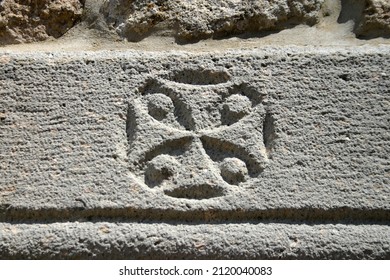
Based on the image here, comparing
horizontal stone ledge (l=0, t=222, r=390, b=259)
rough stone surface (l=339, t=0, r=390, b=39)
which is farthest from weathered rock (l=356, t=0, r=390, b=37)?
horizontal stone ledge (l=0, t=222, r=390, b=259)

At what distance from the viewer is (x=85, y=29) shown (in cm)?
109

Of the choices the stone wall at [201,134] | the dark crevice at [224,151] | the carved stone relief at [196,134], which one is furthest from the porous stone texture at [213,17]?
the dark crevice at [224,151]

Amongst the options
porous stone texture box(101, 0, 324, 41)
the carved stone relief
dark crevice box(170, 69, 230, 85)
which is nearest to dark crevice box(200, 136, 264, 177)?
the carved stone relief

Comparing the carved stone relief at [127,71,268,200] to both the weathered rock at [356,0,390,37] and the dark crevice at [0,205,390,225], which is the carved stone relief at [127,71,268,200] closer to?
the dark crevice at [0,205,390,225]

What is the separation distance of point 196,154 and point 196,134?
0.04m

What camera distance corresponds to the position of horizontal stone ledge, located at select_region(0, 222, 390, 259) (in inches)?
35.2

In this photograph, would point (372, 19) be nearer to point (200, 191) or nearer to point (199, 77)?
point (199, 77)

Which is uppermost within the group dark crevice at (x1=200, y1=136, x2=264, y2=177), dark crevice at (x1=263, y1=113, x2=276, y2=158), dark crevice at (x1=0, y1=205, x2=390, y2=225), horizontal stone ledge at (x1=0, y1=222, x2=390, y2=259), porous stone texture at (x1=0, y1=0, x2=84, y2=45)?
porous stone texture at (x1=0, y1=0, x2=84, y2=45)

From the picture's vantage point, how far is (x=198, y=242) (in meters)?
0.90

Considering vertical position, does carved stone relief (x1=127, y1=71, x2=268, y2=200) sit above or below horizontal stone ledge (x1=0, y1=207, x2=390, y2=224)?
above

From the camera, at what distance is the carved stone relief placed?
941mm

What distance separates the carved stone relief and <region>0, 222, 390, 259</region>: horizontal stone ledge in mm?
70

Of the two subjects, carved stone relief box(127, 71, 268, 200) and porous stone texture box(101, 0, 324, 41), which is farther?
porous stone texture box(101, 0, 324, 41)

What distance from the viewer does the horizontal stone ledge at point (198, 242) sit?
35.2 inches
